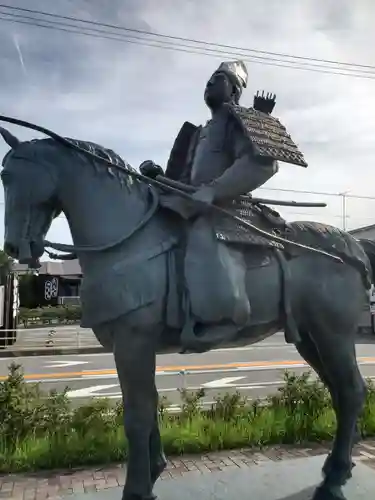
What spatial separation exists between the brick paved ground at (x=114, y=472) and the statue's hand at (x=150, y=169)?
2.30 meters

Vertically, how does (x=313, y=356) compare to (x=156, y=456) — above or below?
above

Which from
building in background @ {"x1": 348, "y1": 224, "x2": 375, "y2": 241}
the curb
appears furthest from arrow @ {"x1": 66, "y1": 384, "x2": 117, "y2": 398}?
building in background @ {"x1": 348, "y1": 224, "x2": 375, "y2": 241}

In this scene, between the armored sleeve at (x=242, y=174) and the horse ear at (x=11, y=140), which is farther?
the armored sleeve at (x=242, y=174)

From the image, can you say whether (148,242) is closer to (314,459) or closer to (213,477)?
(213,477)

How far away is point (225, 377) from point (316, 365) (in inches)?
297

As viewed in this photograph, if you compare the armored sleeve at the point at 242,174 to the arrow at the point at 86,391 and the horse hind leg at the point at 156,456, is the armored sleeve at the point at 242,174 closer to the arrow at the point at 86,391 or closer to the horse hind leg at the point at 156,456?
the horse hind leg at the point at 156,456

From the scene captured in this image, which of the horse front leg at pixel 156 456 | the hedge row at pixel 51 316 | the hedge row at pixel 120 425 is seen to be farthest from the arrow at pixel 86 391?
the hedge row at pixel 51 316

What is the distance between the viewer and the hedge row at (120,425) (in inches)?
191

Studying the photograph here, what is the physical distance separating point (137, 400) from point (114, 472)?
86.6 inches

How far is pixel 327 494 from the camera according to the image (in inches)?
126

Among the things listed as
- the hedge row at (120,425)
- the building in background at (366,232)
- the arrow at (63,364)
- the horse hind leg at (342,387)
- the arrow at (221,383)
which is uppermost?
the building in background at (366,232)

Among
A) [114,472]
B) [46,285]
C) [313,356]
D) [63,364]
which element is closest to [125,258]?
[313,356]

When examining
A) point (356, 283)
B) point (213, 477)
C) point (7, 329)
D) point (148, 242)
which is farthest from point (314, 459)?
point (7, 329)

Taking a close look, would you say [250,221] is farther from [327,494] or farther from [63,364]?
[63,364]
